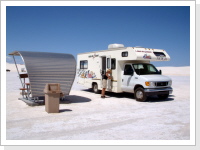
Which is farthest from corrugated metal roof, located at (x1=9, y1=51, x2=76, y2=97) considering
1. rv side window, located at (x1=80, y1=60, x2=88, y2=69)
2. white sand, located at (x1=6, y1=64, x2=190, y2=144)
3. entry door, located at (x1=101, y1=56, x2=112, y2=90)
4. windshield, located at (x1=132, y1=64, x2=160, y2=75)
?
rv side window, located at (x1=80, y1=60, x2=88, y2=69)

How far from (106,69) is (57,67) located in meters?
3.76

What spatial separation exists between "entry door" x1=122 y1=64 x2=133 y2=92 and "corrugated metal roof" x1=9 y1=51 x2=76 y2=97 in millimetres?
3146

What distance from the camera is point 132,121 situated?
24.2ft

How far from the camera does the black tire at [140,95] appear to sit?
11.2 m

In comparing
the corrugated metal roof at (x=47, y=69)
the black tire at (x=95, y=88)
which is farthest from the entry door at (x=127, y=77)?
the corrugated metal roof at (x=47, y=69)

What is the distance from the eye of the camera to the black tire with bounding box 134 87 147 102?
36.9 feet

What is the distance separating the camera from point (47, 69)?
1041 cm

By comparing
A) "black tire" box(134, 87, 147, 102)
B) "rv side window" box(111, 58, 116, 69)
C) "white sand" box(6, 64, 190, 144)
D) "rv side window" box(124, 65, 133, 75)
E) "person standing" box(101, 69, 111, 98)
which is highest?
"rv side window" box(111, 58, 116, 69)

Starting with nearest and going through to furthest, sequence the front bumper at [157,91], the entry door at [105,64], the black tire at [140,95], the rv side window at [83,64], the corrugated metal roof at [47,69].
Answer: the corrugated metal roof at [47,69] < the front bumper at [157,91] < the black tire at [140,95] < the entry door at [105,64] < the rv side window at [83,64]

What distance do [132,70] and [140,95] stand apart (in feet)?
4.91

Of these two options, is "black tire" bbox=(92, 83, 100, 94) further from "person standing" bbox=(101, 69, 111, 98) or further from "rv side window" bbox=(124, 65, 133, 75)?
"rv side window" bbox=(124, 65, 133, 75)

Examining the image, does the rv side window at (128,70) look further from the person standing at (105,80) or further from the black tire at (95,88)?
the black tire at (95,88)

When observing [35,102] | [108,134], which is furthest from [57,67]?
[108,134]

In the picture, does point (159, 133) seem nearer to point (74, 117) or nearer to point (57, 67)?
point (74, 117)
